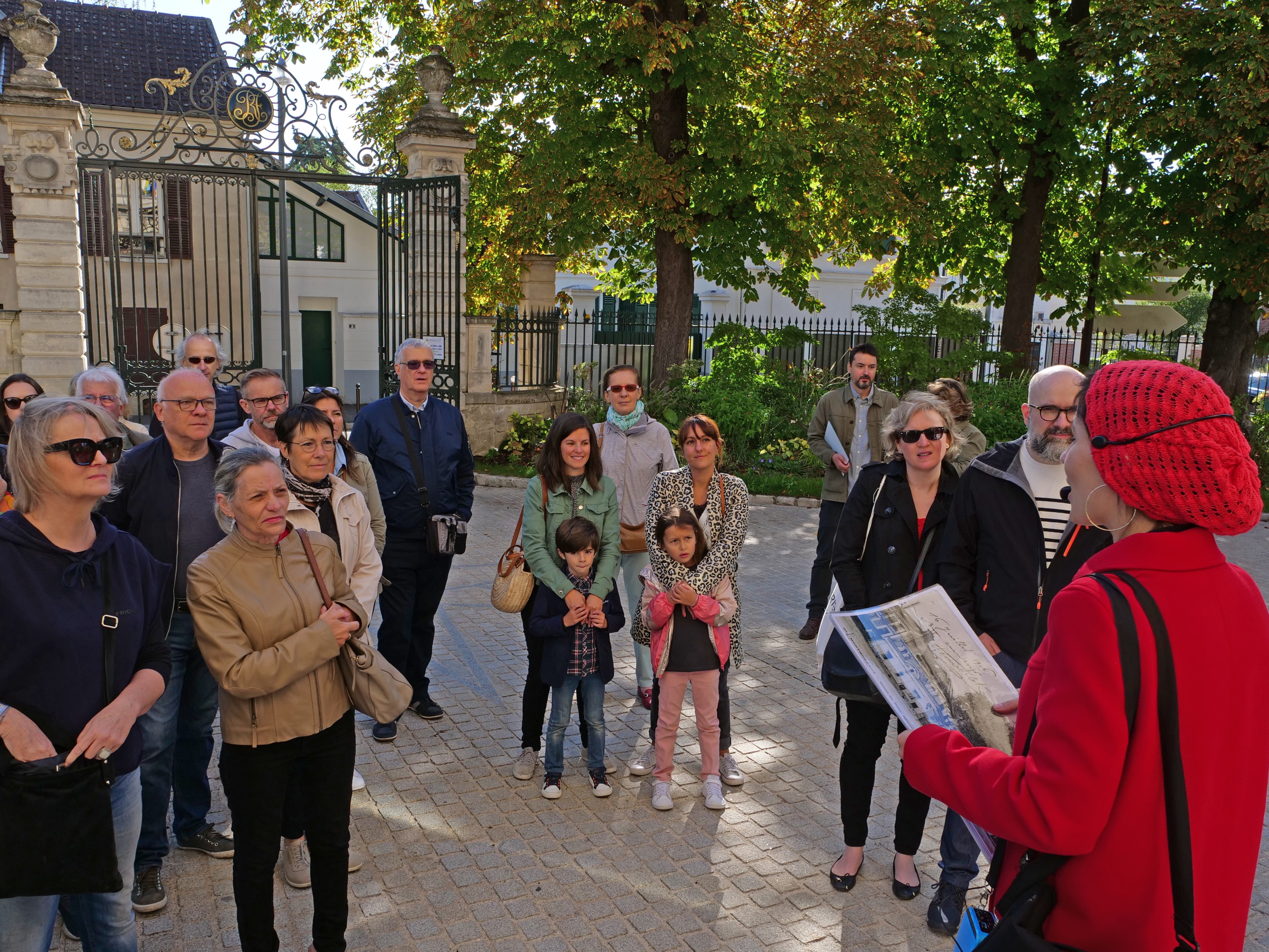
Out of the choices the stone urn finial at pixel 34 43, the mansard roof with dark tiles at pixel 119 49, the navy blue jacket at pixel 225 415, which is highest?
the mansard roof with dark tiles at pixel 119 49

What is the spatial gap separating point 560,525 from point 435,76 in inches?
412

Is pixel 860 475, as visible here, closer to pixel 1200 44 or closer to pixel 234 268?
pixel 1200 44

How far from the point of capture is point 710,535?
17.1ft

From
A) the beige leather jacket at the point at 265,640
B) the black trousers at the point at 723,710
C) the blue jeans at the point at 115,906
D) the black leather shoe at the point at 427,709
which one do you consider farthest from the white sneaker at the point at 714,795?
the blue jeans at the point at 115,906

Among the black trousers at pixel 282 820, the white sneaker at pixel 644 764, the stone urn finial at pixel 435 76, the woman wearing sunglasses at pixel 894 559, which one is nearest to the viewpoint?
the black trousers at pixel 282 820

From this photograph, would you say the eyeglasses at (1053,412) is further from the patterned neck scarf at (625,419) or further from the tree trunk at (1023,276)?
the tree trunk at (1023,276)

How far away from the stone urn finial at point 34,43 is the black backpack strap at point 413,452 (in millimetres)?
9309

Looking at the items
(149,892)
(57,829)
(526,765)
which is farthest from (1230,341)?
(57,829)

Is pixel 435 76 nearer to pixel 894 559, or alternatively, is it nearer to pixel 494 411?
pixel 494 411

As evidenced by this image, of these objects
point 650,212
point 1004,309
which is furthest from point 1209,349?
point 650,212

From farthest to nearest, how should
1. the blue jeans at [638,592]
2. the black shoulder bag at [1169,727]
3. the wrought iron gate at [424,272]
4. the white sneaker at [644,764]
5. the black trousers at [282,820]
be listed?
the wrought iron gate at [424,272]
the blue jeans at [638,592]
the white sneaker at [644,764]
the black trousers at [282,820]
the black shoulder bag at [1169,727]

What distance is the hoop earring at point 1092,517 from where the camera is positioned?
6.13 ft

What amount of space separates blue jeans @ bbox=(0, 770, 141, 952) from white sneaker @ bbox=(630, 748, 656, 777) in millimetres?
2654

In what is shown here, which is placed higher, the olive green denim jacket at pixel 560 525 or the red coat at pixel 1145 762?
the red coat at pixel 1145 762
